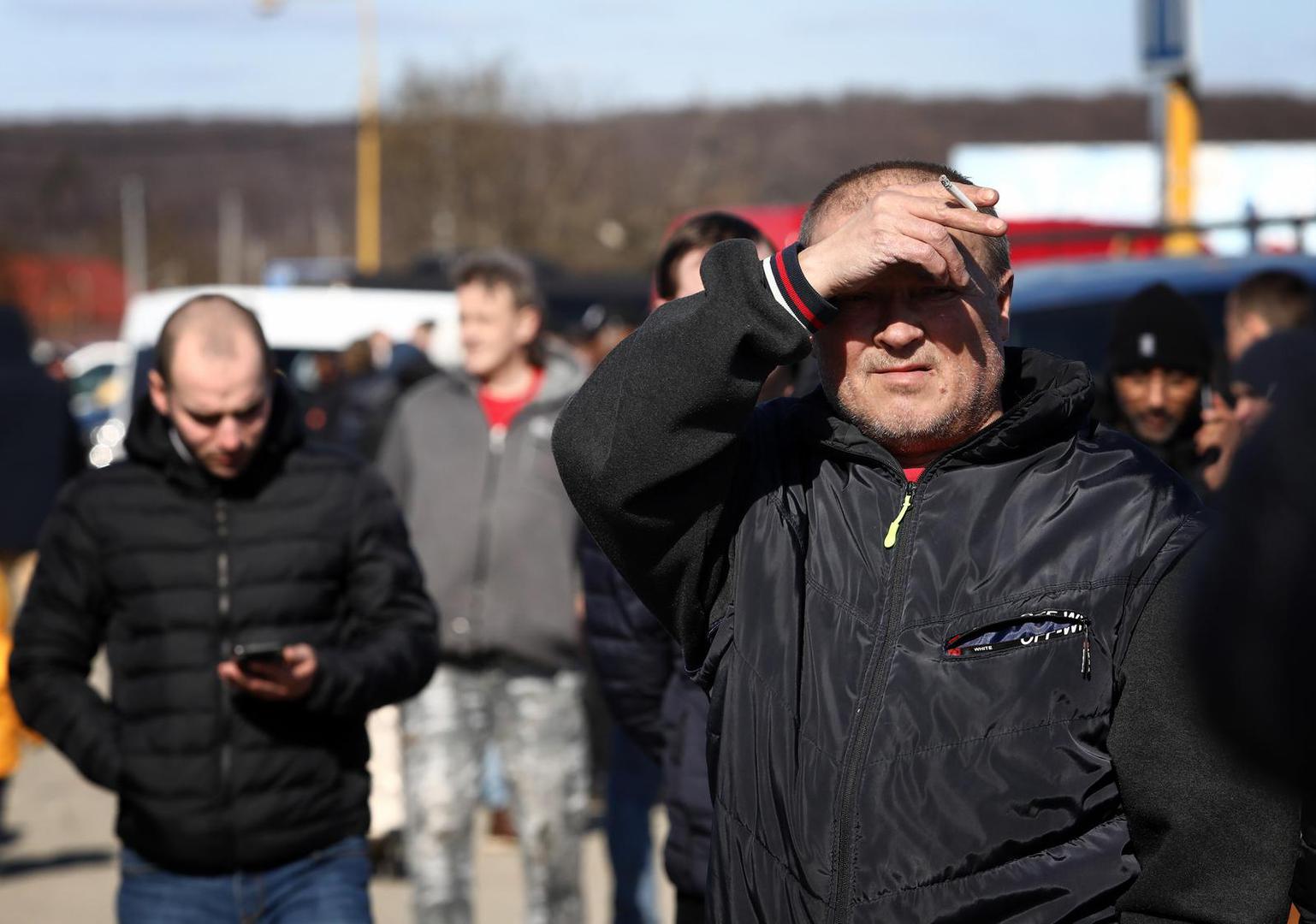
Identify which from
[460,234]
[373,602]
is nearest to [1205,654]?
[373,602]

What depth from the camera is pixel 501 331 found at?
19.1 ft

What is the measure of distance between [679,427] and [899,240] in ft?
1.23

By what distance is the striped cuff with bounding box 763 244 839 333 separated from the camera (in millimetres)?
2287

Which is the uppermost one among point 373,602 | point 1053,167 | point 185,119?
point 185,119

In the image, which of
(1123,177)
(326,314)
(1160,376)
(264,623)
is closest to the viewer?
(264,623)

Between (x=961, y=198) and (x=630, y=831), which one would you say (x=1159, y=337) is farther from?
(x=961, y=198)

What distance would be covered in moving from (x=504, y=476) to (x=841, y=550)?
11.5 feet

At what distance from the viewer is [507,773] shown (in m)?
5.66

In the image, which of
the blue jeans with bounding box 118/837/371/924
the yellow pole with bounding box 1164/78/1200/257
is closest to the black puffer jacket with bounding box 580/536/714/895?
the blue jeans with bounding box 118/837/371/924

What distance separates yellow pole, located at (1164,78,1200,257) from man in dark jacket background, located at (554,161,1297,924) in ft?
28.9

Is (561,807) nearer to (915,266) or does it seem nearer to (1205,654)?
(915,266)

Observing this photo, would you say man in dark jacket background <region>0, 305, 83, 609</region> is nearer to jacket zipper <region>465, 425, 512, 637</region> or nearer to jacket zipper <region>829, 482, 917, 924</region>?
jacket zipper <region>465, 425, 512, 637</region>

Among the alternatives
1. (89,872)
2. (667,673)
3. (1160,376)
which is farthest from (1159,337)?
(89,872)

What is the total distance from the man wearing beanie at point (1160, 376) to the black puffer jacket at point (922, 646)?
2.66 meters
